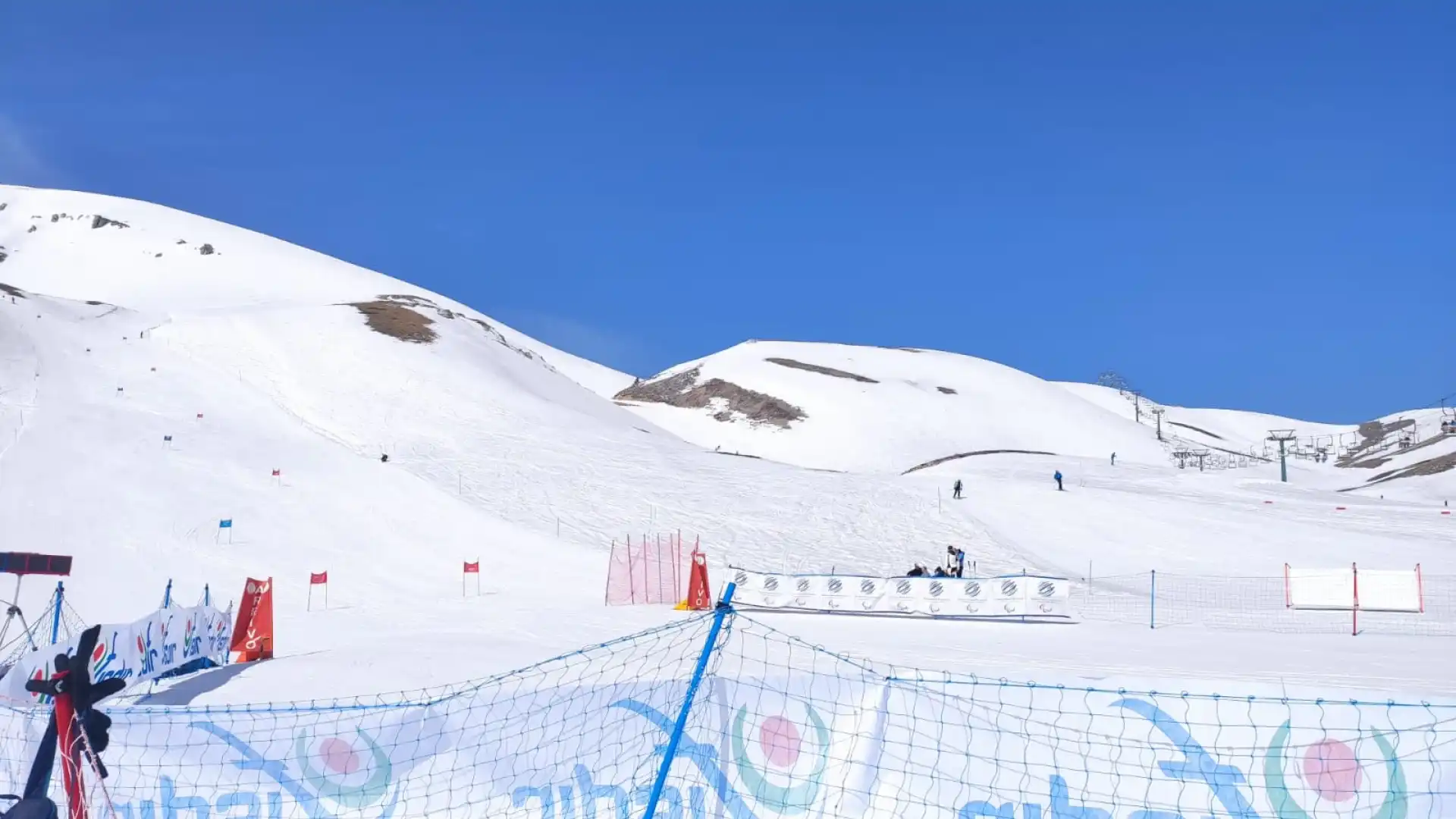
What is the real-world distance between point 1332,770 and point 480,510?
28.1 metres

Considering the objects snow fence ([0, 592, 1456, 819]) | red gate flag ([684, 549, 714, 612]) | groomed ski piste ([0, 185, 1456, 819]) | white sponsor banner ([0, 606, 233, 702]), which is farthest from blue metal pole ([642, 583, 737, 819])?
red gate flag ([684, 549, 714, 612])

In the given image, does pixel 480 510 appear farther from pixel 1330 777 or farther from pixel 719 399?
pixel 719 399

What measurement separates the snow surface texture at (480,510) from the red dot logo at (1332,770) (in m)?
1.73

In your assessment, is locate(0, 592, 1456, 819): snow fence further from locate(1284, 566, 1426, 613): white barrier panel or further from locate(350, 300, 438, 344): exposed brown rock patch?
locate(350, 300, 438, 344): exposed brown rock patch

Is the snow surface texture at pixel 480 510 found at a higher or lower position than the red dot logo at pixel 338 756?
higher

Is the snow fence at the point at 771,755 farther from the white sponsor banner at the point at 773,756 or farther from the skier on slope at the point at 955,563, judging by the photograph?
the skier on slope at the point at 955,563

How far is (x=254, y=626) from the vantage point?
15414mm

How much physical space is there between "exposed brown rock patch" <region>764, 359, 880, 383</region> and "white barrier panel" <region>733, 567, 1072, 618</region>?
250 feet

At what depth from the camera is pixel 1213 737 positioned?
745cm

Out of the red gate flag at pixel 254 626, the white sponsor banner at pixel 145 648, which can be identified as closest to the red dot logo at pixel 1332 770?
the white sponsor banner at pixel 145 648

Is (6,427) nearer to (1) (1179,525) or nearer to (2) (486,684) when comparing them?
(2) (486,684)

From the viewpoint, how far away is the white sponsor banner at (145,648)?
9539mm

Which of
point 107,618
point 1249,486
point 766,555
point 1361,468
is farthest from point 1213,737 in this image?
point 1361,468

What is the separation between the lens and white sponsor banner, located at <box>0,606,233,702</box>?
9.54 metres
